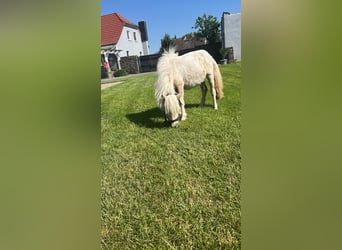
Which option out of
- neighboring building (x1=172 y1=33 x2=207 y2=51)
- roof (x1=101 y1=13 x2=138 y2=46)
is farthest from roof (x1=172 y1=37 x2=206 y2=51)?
roof (x1=101 y1=13 x2=138 y2=46)

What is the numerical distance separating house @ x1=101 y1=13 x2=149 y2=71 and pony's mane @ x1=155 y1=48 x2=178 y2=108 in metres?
0.13

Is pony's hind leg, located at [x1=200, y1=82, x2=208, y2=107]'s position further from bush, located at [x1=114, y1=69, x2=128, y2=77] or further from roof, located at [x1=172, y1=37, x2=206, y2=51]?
bush, located at [x1=114, y1=69, x2=128, y2=77]

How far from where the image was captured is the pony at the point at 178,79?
66.7 inches

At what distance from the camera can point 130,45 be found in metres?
1.80

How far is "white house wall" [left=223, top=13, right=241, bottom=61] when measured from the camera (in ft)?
4.58

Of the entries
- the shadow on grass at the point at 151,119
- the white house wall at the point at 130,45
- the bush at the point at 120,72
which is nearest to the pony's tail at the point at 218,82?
the shadow on grass at the point at 151,119

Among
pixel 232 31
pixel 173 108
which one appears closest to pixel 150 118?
pixel 173 108

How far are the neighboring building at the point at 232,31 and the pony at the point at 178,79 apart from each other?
0.23m

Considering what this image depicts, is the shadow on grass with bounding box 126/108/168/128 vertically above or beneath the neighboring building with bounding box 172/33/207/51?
beneath

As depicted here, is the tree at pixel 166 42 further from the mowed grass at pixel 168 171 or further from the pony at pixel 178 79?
the mowed grass at pixel 168 171
